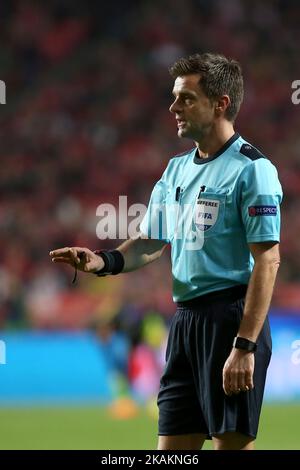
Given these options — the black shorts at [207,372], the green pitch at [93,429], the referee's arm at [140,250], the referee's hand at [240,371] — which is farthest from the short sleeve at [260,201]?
the green pitch at [93,429]

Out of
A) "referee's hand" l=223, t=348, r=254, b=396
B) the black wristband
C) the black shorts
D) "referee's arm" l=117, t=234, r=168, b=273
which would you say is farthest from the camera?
"referee's arm" l=117, t=234, r=168, b=273

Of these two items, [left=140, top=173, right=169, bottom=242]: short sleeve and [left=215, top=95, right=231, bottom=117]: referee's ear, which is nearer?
[left=215, top=95, right=231, bottom=117]: referee's ear

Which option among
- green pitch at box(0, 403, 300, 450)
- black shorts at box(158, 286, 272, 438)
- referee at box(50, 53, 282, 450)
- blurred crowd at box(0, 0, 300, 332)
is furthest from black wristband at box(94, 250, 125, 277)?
blurred crowd at box(0, 0, 300, 332)

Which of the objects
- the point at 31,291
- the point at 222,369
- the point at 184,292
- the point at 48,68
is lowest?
the point at 222,369

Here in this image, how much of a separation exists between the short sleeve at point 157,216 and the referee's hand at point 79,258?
31cm

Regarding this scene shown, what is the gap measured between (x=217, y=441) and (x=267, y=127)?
38.8 feet

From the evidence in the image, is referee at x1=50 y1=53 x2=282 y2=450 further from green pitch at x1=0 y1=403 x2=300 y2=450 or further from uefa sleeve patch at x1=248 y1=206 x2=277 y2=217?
green pitch at x1=0 y1=403 x2=300 y2=450

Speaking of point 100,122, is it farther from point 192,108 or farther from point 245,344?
point 245,344

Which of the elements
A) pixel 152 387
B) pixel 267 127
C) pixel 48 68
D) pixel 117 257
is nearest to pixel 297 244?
pixel 267 127

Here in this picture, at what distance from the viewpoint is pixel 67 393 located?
11.6 meters

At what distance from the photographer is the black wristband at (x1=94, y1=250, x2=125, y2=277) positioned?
4.15m

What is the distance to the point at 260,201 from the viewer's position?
372 centimetres

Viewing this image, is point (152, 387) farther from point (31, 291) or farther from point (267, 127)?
point (267, 127)

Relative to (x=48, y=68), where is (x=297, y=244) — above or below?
below
